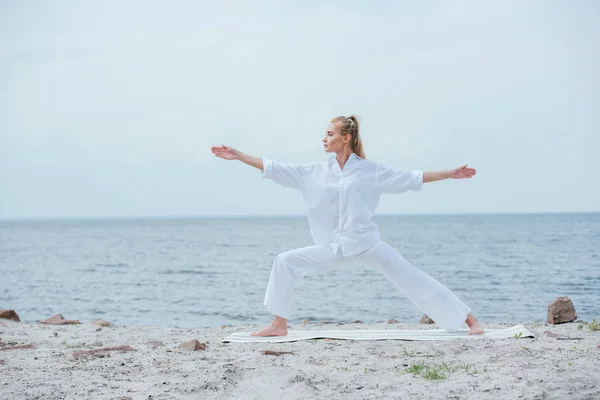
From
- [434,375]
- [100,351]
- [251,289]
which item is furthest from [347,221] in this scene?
[251,289]

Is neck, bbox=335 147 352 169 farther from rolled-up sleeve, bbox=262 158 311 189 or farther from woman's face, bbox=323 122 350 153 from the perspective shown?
rolled-up sleeve, bbox=262 158 311 189

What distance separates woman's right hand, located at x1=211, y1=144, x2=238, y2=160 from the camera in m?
6.04

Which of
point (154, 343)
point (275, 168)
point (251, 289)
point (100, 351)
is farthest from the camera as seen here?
point (251, 289)

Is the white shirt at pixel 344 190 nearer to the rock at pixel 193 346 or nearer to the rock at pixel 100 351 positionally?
the rock at pixel 193 346

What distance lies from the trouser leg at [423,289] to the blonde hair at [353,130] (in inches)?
36.3

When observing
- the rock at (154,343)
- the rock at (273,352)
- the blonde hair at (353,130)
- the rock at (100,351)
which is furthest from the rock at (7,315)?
the blonde hair at (353,130)

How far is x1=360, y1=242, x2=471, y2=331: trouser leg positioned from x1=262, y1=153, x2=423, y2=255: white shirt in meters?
0.21

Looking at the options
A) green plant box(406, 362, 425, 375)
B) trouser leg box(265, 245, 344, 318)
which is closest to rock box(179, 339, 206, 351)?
trouser leg box(265, 245, 344, 318)

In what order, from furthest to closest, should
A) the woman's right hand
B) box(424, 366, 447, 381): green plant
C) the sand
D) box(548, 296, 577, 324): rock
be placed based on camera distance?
box(548, 296, 577, 324): rock → the woman's right hand → box(424, 366, 447, 381): green plant → the sand

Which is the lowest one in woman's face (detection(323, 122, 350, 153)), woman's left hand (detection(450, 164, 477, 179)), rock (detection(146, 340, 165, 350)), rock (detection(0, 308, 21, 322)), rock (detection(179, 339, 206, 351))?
rock (detection(0, 308, 21, 322))

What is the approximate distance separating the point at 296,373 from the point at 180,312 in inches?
590

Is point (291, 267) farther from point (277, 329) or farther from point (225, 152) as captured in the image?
point (225, 152)

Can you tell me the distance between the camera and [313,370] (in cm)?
460

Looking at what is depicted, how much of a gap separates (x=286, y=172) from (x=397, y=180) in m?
1.05
